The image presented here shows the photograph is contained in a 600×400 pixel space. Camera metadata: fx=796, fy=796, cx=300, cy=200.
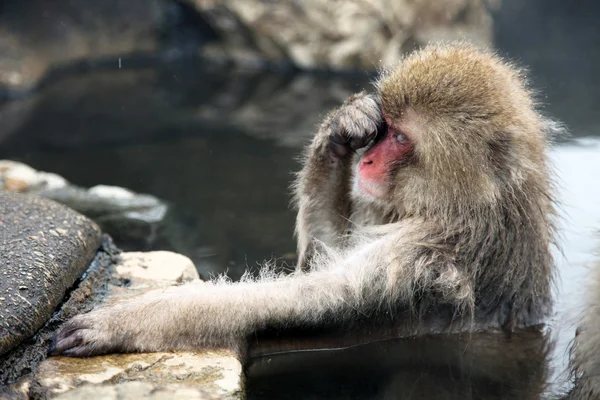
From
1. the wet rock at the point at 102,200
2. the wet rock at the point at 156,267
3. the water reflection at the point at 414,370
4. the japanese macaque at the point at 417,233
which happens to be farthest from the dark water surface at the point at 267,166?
the wet rock at the point at 156,267

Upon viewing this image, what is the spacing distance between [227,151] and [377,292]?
3935mm

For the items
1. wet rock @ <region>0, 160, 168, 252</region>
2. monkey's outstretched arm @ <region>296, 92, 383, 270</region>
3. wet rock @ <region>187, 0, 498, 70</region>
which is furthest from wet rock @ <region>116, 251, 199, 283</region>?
wet rock @ <region>187, 0, 498, 70</region>

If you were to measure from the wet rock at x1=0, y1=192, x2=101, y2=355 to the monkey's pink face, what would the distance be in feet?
4.93

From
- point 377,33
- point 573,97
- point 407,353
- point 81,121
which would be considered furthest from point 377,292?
point 377,33

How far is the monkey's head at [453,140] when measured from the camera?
376 cm

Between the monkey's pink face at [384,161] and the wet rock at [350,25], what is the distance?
6573 millimetres

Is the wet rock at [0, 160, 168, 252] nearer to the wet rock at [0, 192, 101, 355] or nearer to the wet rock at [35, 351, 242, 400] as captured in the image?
the wet rock at [0, 192, 101, 355]

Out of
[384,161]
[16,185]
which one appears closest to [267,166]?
[16,185]

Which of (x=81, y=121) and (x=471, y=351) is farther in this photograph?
(x=81, y=121)

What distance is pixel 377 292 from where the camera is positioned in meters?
3.83

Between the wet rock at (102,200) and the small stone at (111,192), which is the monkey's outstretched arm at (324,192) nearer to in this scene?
the wet rock at (102,200)

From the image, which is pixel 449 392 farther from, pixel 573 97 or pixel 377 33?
pixel 377 33

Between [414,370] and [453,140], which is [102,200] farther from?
[453,140]

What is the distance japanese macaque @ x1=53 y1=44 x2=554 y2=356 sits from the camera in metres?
3.64
